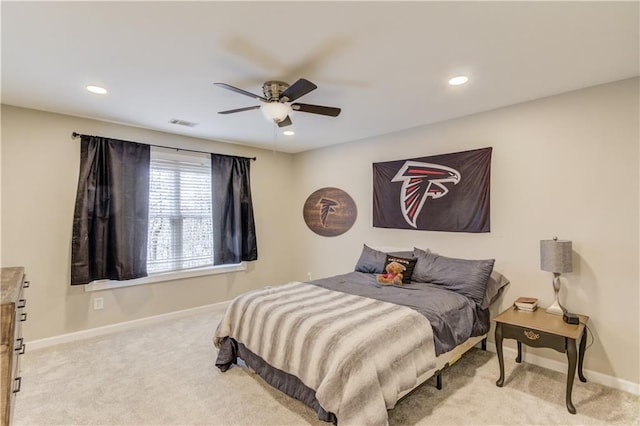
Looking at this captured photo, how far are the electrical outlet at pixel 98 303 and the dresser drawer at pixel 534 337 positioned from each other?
425 cm

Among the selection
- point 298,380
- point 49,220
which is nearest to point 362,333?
point 298,380

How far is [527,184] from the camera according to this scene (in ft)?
10.0

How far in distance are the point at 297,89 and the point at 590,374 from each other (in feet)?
11.1

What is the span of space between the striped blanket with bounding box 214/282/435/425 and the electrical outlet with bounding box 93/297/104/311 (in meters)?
1.90

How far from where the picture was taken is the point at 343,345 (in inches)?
77.9

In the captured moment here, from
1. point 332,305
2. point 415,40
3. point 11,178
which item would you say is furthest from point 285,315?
point 11,178

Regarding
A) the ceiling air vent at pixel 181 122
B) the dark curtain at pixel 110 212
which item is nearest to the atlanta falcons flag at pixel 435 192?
the ceiling air vent at pixel 181 122

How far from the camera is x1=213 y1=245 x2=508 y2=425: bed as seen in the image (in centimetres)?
189

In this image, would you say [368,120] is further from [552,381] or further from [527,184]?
[552,381]

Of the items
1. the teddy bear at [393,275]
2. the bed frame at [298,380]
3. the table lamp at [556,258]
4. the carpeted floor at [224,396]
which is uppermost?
the table lamp at [556,258]

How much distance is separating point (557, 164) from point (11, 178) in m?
5.35

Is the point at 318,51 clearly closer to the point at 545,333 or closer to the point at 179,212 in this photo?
the point at 545,333

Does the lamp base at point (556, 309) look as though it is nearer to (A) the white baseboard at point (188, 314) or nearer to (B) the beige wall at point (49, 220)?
(A) the white baseboard at point (188, 314)

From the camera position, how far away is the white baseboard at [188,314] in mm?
2549
